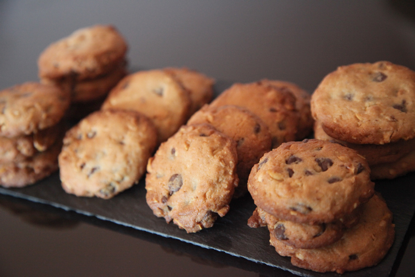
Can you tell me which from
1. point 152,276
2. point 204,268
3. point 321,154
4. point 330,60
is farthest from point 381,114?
point 330,60

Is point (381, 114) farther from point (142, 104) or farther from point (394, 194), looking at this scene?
point (142, 104)

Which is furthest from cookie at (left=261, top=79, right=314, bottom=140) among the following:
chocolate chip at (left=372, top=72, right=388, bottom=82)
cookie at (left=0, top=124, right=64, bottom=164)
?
cookie at (left=0, top=124, right=64, bottom=164)

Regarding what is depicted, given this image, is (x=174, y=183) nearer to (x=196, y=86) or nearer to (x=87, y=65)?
(x=196, y=86)

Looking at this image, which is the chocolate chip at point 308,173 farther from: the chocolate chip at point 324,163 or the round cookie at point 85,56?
the round cookie at point 85,56

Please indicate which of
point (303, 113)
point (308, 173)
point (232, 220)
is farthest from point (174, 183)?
point (303, 113)

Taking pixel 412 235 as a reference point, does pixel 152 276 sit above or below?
below
